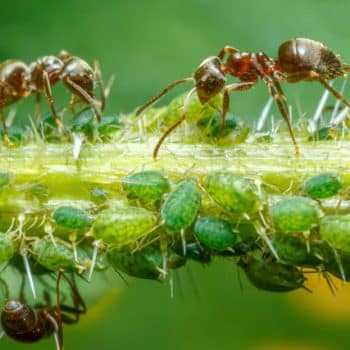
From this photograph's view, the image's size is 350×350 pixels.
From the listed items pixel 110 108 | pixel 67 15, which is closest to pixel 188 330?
pixel 110 108

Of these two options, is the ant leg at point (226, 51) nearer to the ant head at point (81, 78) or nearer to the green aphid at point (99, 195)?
the ant head at point (81, 78)

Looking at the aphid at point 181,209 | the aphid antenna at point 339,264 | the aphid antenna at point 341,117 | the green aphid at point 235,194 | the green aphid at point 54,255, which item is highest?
the aphid antenna at point 341,117

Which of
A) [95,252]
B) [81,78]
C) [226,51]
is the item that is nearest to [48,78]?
[81,78]

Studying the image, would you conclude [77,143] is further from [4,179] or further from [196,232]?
[196,232]

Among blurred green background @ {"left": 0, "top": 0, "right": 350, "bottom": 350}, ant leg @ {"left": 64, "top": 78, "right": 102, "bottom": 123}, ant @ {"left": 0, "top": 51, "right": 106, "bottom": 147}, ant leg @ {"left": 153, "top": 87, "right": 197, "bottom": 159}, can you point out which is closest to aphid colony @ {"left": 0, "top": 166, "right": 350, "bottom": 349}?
ant leg @ {"left": 153, "top": 87, "right": 197, "bottom": 159}

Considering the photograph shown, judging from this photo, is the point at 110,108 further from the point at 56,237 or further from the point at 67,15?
the point at 56,237

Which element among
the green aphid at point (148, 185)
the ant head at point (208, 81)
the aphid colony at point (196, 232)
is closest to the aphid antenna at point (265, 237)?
the aphid colony at point (196, 232)

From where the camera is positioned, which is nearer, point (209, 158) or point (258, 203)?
point (258, 203)
